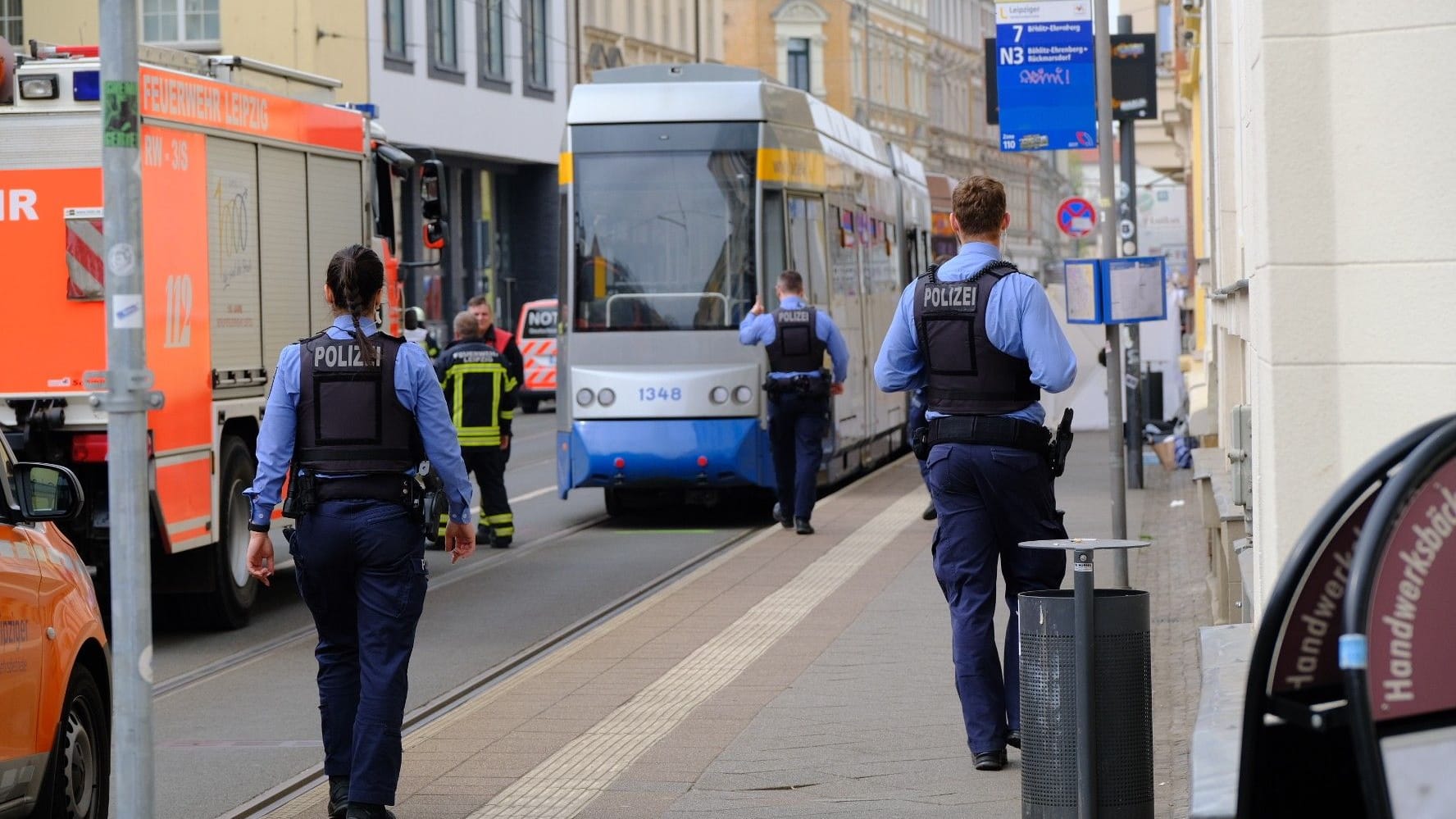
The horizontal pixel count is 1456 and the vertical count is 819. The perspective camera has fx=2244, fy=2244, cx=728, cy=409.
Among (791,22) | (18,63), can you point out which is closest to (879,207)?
(18,63)

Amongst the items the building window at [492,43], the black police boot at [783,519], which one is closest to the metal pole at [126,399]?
the black police boot at [783,519]

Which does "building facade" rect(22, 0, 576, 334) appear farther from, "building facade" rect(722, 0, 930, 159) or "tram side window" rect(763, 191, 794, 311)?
"building facade" rect(722, 0, 930, 159)

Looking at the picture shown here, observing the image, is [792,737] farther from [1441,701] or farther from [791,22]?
[791,22]

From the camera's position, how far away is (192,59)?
1271cm

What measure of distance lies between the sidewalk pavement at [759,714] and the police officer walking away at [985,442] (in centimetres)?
46

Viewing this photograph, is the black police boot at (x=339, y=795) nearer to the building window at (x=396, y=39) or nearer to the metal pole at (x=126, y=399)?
the metal pole at (x=126, y=399)

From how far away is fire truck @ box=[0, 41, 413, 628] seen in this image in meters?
11.1

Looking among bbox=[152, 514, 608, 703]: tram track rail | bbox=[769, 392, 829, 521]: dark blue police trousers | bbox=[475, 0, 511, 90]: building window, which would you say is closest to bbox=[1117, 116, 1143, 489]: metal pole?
bbox=[769, 392, 829, 521]: dark blue police trousers

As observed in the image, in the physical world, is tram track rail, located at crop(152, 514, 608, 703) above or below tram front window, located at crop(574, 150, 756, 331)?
below

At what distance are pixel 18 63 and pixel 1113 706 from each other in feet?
24.2

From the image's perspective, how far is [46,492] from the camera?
246 inches

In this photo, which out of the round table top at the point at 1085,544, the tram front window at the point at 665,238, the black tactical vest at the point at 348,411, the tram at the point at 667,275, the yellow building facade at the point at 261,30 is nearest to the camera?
the round table top at the point at 1085,544

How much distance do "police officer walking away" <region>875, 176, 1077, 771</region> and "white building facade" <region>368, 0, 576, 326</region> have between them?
3262cm

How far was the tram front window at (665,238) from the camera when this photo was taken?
17.2 meters
